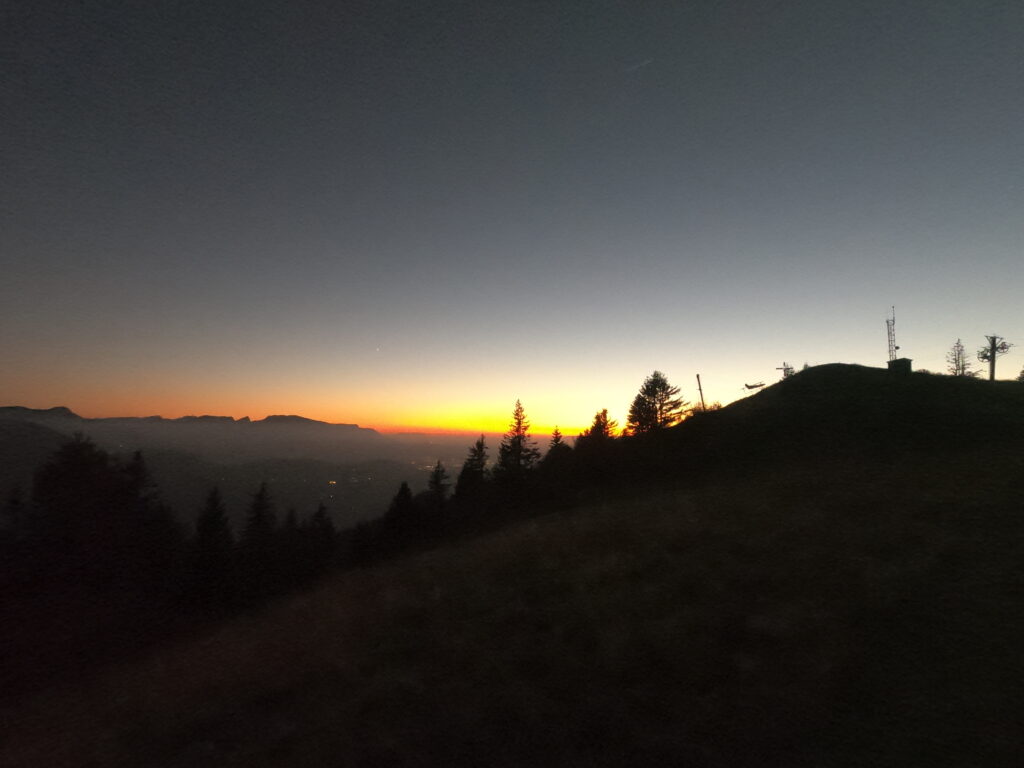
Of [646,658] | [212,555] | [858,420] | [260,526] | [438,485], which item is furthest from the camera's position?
[438,485]

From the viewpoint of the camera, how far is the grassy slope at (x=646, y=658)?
9.32 m

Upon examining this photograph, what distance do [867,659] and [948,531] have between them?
8836mm

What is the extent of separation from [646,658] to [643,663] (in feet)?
0.75

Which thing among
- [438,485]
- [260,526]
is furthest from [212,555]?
[438,485]

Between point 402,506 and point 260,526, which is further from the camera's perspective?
point 260,526

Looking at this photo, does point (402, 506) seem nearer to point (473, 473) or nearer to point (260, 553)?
point (473, 473)

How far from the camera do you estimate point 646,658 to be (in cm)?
1212

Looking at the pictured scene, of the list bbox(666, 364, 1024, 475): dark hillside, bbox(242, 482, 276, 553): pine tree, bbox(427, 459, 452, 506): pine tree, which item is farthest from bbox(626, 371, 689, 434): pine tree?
bbox(242, 482, 276, 553): pine tree

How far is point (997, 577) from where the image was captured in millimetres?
12547

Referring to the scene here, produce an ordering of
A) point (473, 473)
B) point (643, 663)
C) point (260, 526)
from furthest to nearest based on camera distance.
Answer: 1. point (473, 473)
2. point (260, 526)
3. point (643, 663)

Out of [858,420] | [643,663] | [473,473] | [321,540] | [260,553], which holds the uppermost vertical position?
[858,420]

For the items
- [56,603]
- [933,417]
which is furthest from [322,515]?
[933,417]

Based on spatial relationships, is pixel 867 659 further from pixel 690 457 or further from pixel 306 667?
pixel 690 457

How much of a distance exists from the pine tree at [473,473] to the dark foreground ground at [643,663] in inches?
1337
